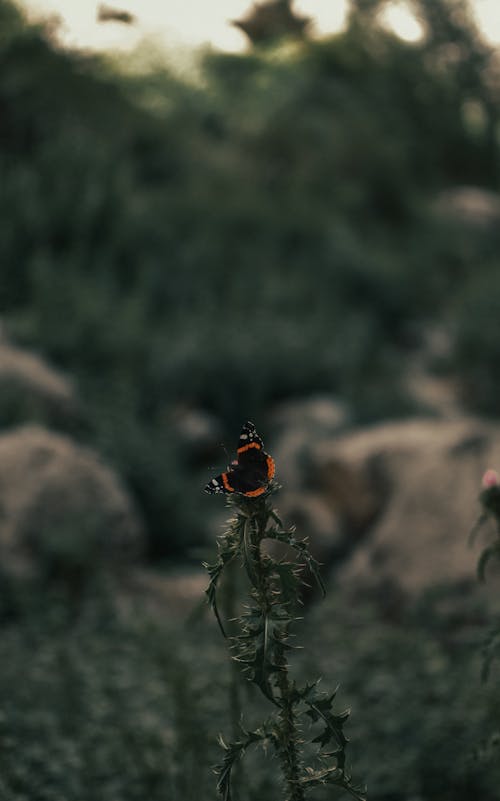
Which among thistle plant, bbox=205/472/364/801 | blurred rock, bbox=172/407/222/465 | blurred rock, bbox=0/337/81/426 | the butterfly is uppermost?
blurred rock, bbox=172/407/222/465

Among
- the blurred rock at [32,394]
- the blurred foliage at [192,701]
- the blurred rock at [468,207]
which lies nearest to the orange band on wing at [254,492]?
the blurred foliage at [192,701]

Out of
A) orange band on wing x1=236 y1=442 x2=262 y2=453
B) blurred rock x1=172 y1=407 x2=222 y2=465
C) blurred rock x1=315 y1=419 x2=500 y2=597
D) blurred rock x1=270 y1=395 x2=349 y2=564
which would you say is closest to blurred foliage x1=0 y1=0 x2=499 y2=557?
blurred rock x1=172 y1=407 x2=222 y2=465

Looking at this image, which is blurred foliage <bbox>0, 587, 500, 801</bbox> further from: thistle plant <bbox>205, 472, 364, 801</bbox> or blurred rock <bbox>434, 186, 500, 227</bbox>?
blurred rock <bbox>434, 186, 500, 227</bbox>

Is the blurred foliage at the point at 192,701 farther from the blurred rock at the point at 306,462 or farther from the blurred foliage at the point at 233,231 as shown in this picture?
the blurred foliage at the point at 233,231

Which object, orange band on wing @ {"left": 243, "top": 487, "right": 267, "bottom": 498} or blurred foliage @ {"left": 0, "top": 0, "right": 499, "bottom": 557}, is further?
blurred foliage @ {"left": 0, "top": 0, "right": 499, "bottom": 557}

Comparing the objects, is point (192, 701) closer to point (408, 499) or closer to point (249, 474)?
point (249, 474)

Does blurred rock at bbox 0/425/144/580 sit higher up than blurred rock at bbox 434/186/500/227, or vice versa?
blurred rock at bbox 434/186/500/227

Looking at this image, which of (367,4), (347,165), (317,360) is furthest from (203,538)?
(367,4)
